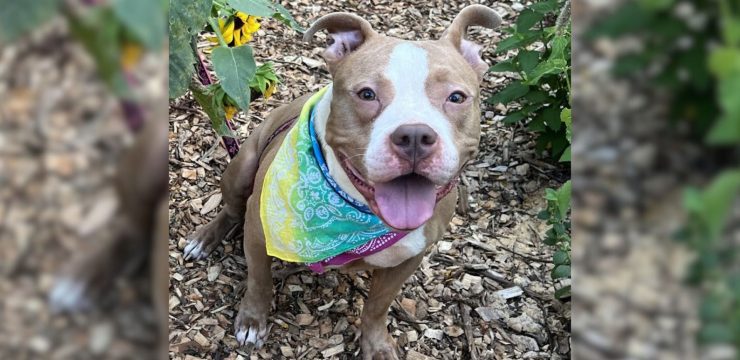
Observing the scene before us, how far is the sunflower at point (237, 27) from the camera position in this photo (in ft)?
11.7

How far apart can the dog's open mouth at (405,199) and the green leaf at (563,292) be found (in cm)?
132

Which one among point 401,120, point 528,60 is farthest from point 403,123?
point 528,60

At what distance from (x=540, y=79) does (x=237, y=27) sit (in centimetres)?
160

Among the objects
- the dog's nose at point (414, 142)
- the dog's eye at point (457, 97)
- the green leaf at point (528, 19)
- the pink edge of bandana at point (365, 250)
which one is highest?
the green leaf at point (528, 19)

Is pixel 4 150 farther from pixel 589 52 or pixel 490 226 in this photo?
pixel 490 226

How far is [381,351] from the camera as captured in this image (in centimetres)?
348

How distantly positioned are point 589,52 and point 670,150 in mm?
132

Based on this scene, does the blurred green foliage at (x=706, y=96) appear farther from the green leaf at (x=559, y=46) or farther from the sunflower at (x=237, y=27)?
the sunflower at (x=237, y=27)

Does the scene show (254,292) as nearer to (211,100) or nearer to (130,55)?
(211,100)

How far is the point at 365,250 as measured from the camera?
2.99m

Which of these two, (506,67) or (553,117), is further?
(506,67)

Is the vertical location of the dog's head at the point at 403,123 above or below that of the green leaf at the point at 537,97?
below

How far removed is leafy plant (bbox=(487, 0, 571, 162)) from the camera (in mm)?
3773

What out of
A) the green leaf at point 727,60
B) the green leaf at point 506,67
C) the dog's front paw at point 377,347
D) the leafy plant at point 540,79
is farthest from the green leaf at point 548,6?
the green leaf at point 727,60
